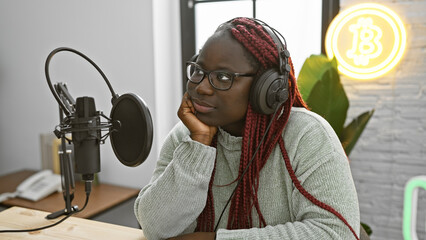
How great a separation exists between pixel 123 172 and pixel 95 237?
1343mm

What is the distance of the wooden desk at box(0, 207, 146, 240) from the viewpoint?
37.4 inches

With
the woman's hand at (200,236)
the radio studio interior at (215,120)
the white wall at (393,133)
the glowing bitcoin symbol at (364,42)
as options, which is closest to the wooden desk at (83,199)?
the radio studio interior at (215,120)

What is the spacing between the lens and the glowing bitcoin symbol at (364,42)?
1790 millimetres

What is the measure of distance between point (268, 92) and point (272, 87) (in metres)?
0.02

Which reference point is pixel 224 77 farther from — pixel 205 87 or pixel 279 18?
pixel 279 18

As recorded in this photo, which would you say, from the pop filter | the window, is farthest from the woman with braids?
the window

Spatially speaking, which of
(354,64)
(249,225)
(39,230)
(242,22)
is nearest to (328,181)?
(249,225)

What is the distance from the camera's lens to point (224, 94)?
851 mm

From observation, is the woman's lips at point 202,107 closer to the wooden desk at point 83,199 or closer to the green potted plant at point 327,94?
the green potted plant at point 327,94

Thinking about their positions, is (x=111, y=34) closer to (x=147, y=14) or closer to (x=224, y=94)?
(x=147, y=14)

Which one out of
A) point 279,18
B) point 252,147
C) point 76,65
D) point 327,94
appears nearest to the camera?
point 252,147

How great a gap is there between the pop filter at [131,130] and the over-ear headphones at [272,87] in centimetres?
29

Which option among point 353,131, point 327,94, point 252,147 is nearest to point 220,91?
point 252,147

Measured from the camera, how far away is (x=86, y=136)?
67 cm
